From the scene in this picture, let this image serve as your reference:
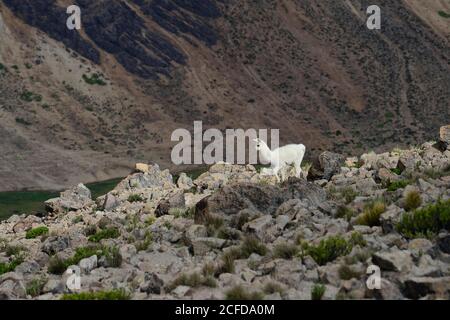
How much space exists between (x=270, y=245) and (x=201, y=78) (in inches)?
3998

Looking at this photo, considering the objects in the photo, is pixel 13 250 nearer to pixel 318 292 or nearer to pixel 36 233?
pixel 36 233

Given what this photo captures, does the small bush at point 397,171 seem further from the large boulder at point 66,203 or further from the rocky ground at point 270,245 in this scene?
the large boulder at point 66,203

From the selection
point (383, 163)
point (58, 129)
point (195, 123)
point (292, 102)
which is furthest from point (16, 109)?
point (383, 163)

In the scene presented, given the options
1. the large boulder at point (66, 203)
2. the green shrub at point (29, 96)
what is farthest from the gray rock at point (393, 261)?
the green shrub at point (29, 96)

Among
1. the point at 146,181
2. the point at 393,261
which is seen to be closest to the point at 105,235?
the point at 393,261

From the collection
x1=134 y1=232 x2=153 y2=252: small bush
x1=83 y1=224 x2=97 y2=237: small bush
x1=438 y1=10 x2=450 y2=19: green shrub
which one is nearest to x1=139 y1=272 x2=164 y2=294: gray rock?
x1=134 y1=232 x2=153 y2=252: small bush

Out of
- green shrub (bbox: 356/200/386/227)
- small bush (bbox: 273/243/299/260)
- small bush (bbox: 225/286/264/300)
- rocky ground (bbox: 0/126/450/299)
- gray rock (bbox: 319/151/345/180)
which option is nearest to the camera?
small bush (bbox: 225/286/264/300)

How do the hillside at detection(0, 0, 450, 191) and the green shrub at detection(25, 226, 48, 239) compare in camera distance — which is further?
the hillside at detection(0, 0, 450, 191)

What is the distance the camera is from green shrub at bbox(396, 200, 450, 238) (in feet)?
40.5

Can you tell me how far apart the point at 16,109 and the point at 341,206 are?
8956 cm

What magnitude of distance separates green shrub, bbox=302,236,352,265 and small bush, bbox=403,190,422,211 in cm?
242

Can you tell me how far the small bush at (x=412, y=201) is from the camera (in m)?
13.9

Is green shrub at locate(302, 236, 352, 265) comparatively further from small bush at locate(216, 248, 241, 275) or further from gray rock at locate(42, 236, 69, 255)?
gray rock at locate(42, 236, 69, 255)
